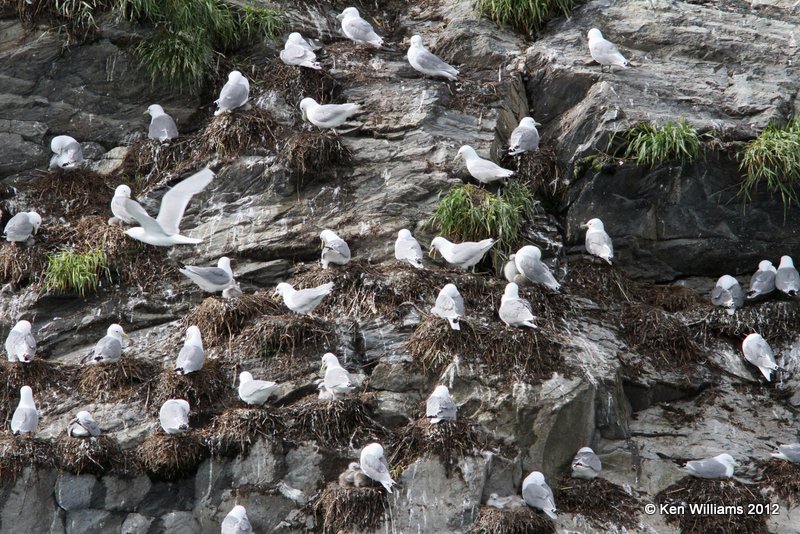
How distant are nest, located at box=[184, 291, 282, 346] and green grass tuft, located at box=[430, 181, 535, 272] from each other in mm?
1951

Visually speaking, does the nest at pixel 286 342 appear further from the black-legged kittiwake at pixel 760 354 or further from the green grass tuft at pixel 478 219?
the black-legged kittiwake at pixel 760 354

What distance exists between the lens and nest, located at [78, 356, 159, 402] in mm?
9398

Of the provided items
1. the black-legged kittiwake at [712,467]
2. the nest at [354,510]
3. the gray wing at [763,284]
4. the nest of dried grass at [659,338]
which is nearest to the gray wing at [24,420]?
the nest at [354,510]

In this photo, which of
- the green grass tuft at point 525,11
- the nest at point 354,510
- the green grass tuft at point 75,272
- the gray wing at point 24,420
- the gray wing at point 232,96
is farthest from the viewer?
the green grass tuft at point 525,11

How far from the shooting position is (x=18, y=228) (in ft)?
34.9

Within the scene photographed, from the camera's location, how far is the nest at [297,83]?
12.0m

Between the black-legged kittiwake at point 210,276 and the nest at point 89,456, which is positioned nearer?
the nest at point 89,456

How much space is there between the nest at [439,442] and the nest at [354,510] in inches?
13.8

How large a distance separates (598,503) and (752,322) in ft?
9.76

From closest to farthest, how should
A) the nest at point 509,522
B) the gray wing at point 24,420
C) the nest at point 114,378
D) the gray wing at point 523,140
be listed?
the nest at point 509,522
the gray wing at point 24,420
the nest at point 114,378
the gray wing at point 523,140

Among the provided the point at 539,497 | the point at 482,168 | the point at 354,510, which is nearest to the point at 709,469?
the point at 539,497

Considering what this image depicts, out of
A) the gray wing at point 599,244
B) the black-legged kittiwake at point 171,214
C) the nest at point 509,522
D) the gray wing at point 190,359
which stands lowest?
the nest at point 509,522

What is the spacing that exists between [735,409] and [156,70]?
7367 mm

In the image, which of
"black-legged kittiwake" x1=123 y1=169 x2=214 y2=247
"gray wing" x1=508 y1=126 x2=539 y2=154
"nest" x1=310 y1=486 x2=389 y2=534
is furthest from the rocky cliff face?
"black-legged kittiwake" x1=123 y1=169 x2=214 y2=247
